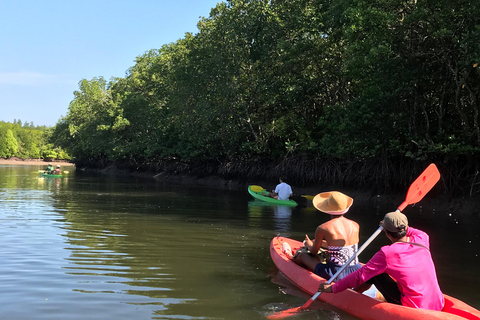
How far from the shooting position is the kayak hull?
14.8 feet

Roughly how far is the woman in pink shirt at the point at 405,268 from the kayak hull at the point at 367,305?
0.43ft

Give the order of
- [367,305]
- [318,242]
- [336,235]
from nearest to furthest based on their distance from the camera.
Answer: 1. [367,305]
2. [336,235]
3. [318,242]

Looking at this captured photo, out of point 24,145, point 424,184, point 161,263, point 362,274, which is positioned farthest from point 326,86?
point 24,145

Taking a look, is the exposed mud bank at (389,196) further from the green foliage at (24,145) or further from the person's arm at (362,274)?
the green foliage at (24,145)

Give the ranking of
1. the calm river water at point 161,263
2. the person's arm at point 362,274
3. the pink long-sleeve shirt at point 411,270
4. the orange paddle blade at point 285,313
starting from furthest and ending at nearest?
1. the calm river water at point 161,263
2. the orange paddle blade at point 285,313
3. the person's arm at point 362,274
4. the pink long-sleeve shirt at point 411,270

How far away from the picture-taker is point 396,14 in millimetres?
15211

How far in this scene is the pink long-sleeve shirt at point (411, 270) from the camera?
4375 mm

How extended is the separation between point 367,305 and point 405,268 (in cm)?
86

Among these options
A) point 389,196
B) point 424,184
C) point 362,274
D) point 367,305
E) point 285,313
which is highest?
point 424,184

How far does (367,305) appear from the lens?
5020 mm

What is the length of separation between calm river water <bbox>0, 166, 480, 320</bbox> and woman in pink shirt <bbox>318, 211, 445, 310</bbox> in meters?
0.87

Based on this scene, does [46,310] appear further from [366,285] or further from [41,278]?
[366,285]

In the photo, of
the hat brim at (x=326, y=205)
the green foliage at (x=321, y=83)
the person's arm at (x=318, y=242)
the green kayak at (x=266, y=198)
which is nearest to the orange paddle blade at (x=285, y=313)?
the person's arm at (x=318, y=242)

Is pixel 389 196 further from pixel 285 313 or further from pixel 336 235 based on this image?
pixel 285 313
